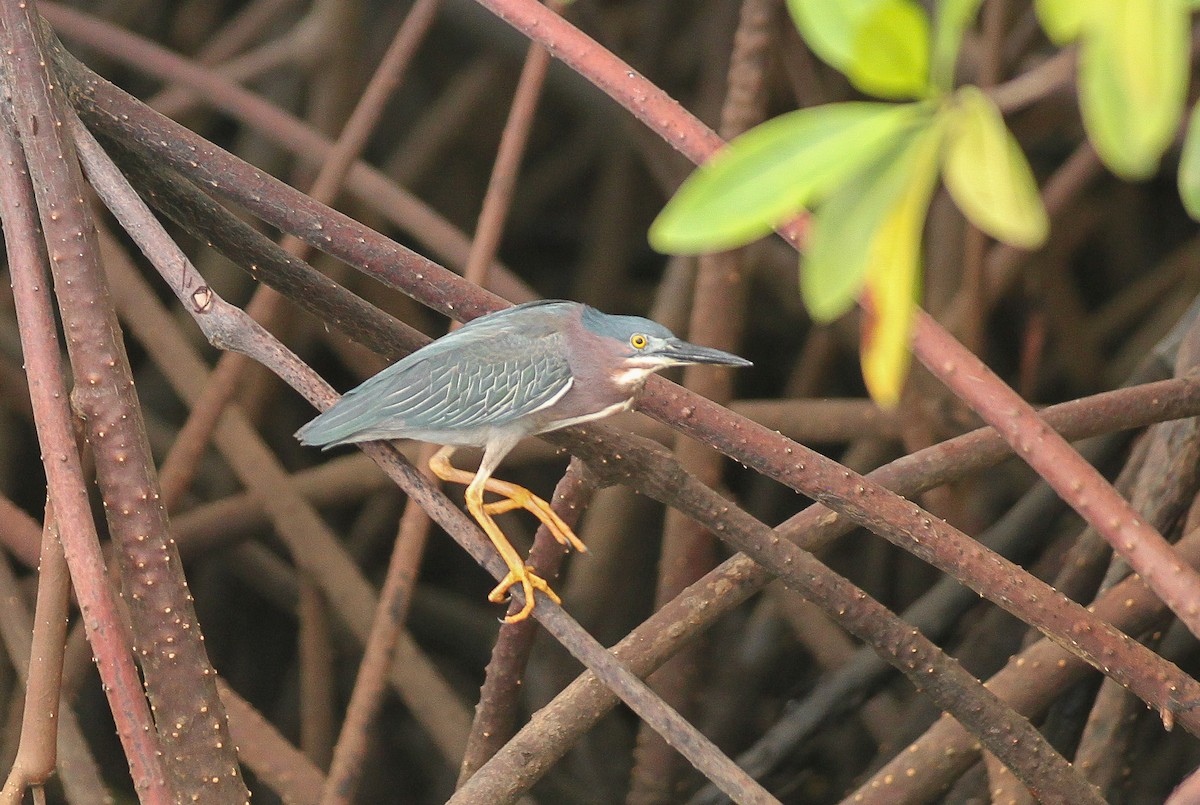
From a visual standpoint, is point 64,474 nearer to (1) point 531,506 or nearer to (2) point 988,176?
(1) point 531,506

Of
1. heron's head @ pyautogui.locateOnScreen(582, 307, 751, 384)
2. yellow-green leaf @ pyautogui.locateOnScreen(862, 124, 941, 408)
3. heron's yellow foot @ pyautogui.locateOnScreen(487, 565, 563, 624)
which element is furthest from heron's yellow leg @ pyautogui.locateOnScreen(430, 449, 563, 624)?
yellow-green leaf @ pyautogui.locateOnScreen(862, 124, 941, 408)

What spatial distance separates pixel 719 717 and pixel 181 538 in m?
1.13

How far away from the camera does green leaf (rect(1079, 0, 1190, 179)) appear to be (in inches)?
13.1

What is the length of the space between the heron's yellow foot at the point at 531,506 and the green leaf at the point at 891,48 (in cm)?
90

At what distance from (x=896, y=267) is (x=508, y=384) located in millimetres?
801

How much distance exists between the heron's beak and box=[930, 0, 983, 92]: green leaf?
0.70 metres

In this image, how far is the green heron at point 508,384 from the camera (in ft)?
3.67

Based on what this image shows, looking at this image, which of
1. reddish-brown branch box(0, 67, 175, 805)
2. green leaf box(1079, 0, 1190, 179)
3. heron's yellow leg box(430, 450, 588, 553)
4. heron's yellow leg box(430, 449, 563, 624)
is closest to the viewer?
green leaf box(1079, 0, 1190, 179)

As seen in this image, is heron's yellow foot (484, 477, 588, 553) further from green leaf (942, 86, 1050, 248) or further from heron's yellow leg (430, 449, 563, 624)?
green leaf (942, 86, 1050, 248)

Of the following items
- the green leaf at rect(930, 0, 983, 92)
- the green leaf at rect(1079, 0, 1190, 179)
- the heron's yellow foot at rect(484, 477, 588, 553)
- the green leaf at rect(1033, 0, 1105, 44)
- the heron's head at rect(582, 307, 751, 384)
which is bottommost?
the green leaf at rect(1079, 0, 1190, 179)

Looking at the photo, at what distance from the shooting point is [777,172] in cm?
36

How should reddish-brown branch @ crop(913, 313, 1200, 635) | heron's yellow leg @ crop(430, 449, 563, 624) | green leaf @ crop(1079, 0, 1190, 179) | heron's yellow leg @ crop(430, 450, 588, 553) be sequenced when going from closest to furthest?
green leaf @ crop(1079, 0, 1190, 179)
reddish-brown branch @ crop(913, 313, 1200, 635)
heron's yellow leg @ crop(430, 449, 563, 624)
heron's yellow leg @ crop(430, 450, 588, 553)

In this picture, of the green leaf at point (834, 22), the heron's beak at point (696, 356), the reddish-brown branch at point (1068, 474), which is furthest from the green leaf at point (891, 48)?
the heron's beak at point (696, 356)

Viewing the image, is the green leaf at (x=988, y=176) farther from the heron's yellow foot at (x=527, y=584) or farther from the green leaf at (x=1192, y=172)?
Answer: the heron's yellow foot at (x=527, y=584)
